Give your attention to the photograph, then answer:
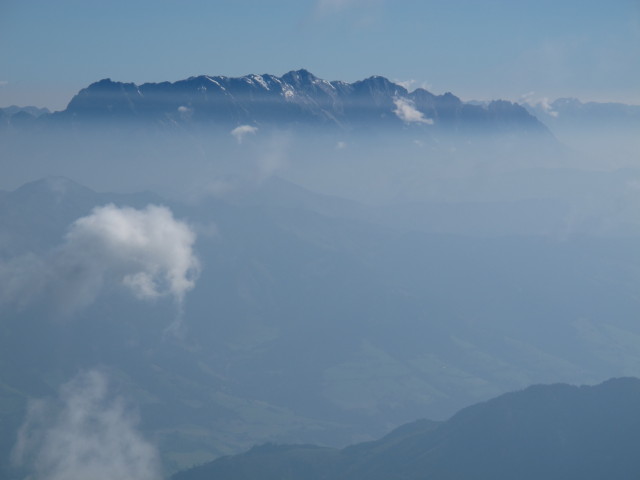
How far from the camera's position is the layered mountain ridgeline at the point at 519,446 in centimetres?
12719

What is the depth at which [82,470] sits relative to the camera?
619 feet

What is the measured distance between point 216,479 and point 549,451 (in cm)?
6571

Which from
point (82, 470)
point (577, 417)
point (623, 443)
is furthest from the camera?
point (82, 470)

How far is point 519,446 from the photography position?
134 m

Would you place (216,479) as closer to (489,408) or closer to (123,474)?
(123,474)

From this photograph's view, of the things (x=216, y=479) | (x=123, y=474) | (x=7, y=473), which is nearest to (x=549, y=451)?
(x=216, y=479)

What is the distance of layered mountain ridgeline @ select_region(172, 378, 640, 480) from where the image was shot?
127 metres

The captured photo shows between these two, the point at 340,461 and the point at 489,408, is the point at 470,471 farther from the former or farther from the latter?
the point at 340,461

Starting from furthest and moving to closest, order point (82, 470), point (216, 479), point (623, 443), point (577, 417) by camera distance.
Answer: point (82, 470) < point (216, 479) < point (577, 417) < point (623, 443)

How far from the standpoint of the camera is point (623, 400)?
136750 millimetres

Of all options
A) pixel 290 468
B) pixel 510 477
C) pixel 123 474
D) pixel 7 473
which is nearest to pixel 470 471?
pixel 510 477

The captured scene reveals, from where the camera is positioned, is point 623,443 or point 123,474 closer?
point 623,443

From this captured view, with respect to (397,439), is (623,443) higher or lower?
lower

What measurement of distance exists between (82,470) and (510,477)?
108m
